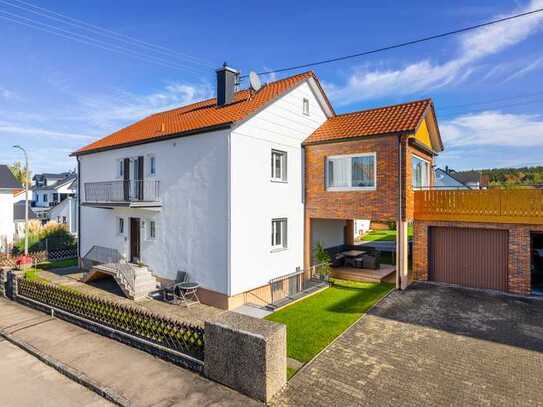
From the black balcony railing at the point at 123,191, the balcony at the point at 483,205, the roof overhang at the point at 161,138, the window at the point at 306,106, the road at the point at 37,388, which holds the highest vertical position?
the window at the point at 306,106

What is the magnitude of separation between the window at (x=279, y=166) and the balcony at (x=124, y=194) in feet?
16.7

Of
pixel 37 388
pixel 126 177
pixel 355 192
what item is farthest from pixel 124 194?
pixel 355 192

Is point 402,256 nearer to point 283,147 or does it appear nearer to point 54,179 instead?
point 283,147

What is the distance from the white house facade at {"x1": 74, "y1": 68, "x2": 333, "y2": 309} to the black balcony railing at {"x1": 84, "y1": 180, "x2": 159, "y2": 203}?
49 millimetres

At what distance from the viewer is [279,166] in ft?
45.7

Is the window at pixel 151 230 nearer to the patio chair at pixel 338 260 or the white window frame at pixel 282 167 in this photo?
the white window frame at pixel 282 167

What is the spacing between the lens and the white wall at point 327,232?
53.8 ft

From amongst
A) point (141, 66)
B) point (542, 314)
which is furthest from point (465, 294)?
point (141, 66)

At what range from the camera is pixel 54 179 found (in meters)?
53.3

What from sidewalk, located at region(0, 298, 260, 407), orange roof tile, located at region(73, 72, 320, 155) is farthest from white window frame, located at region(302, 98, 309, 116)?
sidewalk, located at region(0, 298, 260, 407)

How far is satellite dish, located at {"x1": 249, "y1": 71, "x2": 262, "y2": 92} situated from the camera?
1521 centimetres

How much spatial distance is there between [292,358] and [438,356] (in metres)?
3.48

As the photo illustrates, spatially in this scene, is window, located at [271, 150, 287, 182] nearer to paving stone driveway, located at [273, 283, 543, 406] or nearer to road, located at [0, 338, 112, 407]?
paving stone driveway, located at [273, 283, 543, 406]

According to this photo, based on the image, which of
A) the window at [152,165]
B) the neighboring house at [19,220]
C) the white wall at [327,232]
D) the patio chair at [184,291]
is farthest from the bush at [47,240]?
the white wall at [327,232]
